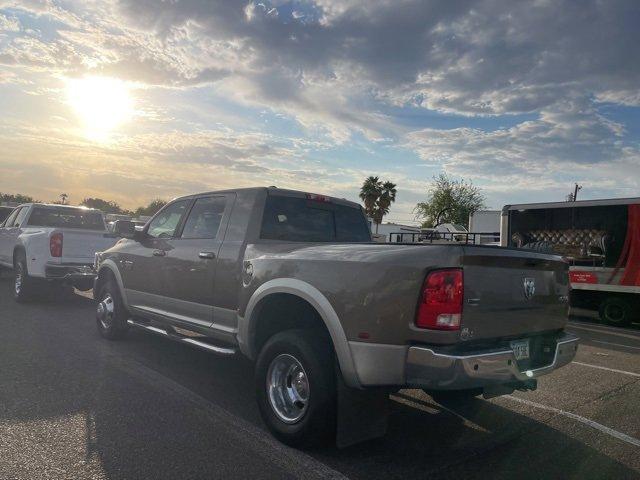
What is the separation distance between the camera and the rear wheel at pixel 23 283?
9.55 m

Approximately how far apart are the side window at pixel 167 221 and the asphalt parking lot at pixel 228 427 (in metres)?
1.49

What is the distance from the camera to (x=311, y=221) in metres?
5.18

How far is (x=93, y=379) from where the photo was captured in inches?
204

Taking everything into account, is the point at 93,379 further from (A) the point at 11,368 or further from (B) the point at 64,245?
(B) the point at 64,245

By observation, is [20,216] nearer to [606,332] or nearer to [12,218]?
[12,218]

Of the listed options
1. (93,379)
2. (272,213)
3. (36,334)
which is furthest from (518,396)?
(36,334)

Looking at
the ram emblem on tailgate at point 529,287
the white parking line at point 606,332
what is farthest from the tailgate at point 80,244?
the white parking line at point 606,332

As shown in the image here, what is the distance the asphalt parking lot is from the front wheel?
0.16 meters

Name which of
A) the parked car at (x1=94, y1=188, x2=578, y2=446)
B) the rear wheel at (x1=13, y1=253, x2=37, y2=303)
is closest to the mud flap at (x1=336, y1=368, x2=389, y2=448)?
the parked car at (x1=94, y1=188, x2=578, y2=446)

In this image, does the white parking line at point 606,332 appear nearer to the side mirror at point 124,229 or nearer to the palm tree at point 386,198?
the side mirror at point 124,229

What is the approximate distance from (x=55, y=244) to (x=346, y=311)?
24.8ft

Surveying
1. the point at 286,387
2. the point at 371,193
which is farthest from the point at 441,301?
the point at 371,193

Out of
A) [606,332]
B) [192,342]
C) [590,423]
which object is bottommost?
[606,332]

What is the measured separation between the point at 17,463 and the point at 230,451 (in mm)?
1367
